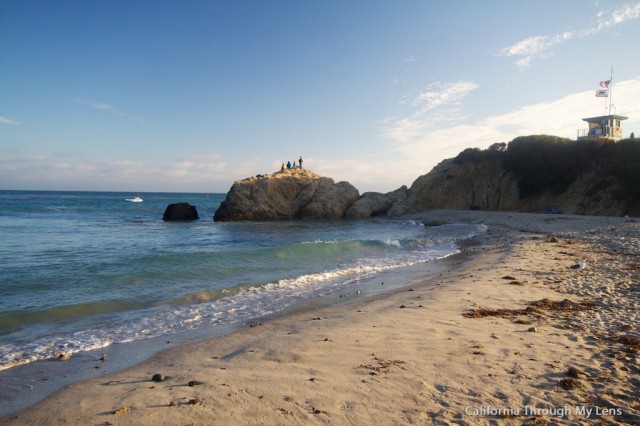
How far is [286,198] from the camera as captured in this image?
41.5 meters

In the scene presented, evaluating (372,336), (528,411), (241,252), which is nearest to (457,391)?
(528,411)

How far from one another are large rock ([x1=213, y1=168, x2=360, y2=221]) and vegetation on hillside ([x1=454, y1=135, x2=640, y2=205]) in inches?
681

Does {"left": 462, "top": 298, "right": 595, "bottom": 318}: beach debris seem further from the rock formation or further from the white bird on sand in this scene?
the rock formation

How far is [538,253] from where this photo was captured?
46.3ft

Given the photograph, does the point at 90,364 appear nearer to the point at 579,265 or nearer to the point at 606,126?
the point at 579,265

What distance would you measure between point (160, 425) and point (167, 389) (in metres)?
0.86

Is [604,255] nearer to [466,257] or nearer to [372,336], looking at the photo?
[466,257]

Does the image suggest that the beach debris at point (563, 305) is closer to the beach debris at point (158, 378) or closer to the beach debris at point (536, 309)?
the beach debris at point (536, 309)

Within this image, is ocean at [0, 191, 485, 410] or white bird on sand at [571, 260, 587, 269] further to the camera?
white bird on sand at [571, 260, 587, 269]

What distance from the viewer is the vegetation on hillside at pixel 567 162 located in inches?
1153

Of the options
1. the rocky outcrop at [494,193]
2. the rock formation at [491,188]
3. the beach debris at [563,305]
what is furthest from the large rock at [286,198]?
the beach debris at [563,305]

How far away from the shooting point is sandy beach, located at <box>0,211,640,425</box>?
377 cm

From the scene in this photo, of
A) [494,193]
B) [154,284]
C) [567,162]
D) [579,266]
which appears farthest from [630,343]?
[494,193]

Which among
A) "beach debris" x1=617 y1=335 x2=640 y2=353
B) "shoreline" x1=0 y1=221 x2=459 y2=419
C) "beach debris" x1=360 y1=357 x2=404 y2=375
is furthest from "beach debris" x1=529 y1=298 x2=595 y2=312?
"shoreline" x1=0 y1=221 x2=459 y2=419
